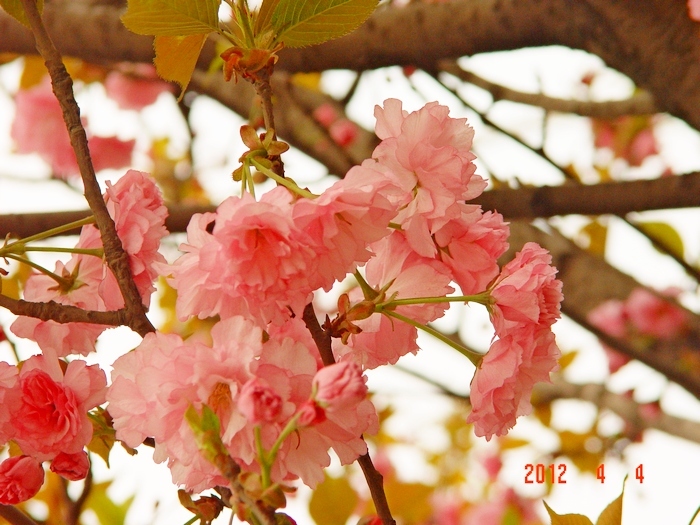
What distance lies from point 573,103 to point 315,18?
3.26 ft

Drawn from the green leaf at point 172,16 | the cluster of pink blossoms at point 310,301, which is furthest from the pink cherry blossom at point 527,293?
the green leaf at point 172,16

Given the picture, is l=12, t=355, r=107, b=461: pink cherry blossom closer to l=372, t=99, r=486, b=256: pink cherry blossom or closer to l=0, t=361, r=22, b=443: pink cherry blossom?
l=0, t=361, r=22, b=443: pink cherry blossom

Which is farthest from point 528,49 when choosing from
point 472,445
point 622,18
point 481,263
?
point 472,445

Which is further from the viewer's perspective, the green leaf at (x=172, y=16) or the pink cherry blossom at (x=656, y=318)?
the pink cherry blossom at (x=656, y=318)

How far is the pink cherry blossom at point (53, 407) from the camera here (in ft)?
1.63

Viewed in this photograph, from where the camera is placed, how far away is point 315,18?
1.65ft

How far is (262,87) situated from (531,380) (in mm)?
261

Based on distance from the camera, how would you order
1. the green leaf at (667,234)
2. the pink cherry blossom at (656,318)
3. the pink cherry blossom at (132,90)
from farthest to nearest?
the pink cherry blossom at (132,90), the pink cherry blossom at (656,318), the green leaf at (667,234)

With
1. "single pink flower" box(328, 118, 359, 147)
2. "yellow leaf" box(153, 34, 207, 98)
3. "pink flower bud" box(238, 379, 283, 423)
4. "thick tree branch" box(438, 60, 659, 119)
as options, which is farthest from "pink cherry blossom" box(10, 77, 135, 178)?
"pink flower bud" box(238, 379, 283, 423)

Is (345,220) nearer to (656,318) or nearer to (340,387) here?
(340,387)

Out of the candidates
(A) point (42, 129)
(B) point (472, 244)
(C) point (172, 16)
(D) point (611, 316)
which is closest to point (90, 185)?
(C) point (172, 16)

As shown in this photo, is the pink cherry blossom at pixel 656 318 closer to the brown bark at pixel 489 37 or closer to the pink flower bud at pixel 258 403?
the brown bark at pixel 489 37

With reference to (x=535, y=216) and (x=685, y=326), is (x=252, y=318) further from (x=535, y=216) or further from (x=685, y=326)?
(x=685, y=326)

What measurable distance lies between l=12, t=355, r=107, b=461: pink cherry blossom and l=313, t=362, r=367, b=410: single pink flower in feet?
0.70
